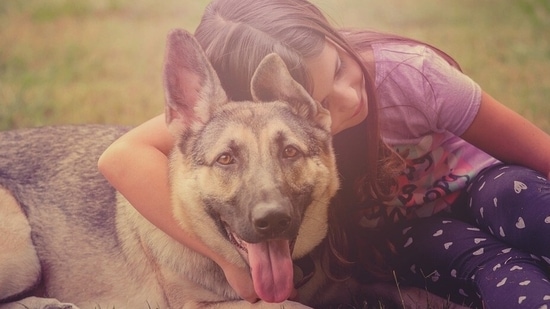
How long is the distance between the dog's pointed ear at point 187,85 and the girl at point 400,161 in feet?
0.41

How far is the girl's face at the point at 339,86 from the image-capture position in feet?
7.92

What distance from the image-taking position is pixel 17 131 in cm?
305

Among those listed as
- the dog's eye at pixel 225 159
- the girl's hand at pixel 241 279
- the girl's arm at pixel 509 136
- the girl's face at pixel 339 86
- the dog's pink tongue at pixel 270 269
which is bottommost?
the girl's hand at pixel 241 279

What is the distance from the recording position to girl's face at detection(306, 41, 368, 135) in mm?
2413

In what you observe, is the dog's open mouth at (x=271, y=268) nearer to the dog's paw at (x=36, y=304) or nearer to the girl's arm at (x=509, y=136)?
the dog's paw at (x=36, y=304)

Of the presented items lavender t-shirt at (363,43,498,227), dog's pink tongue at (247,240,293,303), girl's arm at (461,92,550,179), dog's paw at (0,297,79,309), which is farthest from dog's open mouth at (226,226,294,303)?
girl's arm at (461,92,550,179)

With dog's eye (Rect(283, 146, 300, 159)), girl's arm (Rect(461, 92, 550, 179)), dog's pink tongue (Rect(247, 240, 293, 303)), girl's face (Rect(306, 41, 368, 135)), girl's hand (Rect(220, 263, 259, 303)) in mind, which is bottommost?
girl's hand (Rect(220, 263, 259, 303))

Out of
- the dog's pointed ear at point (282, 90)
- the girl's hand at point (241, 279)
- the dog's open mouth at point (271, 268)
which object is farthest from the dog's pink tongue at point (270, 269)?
the dog's pointed ear at point (282, 90)

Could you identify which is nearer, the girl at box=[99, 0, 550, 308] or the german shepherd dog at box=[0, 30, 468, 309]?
the german shepherd dog at box=[0, 30, 468, 309]

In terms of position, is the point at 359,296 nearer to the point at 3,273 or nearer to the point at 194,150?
the point at 194,150

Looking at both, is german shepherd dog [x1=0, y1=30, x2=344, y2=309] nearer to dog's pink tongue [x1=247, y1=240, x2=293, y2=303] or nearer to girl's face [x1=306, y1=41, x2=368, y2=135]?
dog's pink tongue [x1=247, y1=240, x2=293, y2=303]

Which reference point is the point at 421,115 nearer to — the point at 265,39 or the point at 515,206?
the point at 515,206

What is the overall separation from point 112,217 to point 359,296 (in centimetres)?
100

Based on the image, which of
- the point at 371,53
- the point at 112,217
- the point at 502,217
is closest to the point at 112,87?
the point at 112,217
